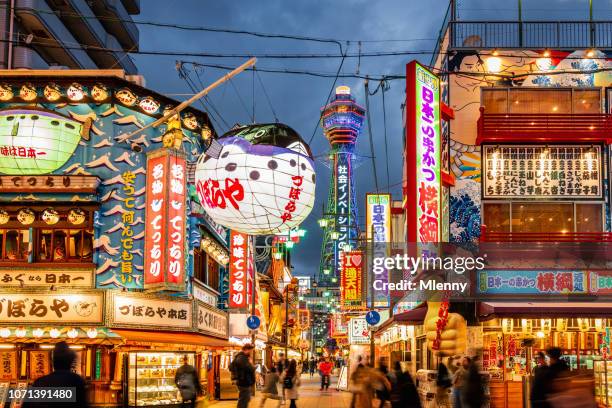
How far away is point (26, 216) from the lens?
24375 mm

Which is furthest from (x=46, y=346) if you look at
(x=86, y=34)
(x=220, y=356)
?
(x=86, y=34)

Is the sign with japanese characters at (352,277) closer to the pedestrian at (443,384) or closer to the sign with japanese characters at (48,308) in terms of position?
the sign with japanese characters at (48,308)

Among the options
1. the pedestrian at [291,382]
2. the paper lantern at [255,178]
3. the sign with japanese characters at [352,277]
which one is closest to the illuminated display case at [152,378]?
the pedestrian at [291,382]

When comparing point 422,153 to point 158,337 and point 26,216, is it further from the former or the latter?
point 26,216

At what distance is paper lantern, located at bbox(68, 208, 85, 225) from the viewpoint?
2439cm

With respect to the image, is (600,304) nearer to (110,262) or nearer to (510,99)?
(510,99)

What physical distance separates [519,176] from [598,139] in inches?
98.0

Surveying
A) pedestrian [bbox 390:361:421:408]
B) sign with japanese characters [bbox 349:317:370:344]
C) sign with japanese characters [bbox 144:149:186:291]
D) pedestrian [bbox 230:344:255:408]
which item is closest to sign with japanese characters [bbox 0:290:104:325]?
sign with japanese characters [bbox 144:149:186:291]

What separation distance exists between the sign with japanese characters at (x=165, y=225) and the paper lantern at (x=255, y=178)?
926 centimetres

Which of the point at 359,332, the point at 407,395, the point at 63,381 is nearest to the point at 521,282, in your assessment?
the point at 407,395

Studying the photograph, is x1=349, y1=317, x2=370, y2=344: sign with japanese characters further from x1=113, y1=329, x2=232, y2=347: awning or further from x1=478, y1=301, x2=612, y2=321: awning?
x1=478, y1=301, x2=612, y2=321: awning

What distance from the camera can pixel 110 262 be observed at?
24.2 m

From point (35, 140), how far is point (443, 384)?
43.2 ft

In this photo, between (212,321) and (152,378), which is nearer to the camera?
(152,378)
